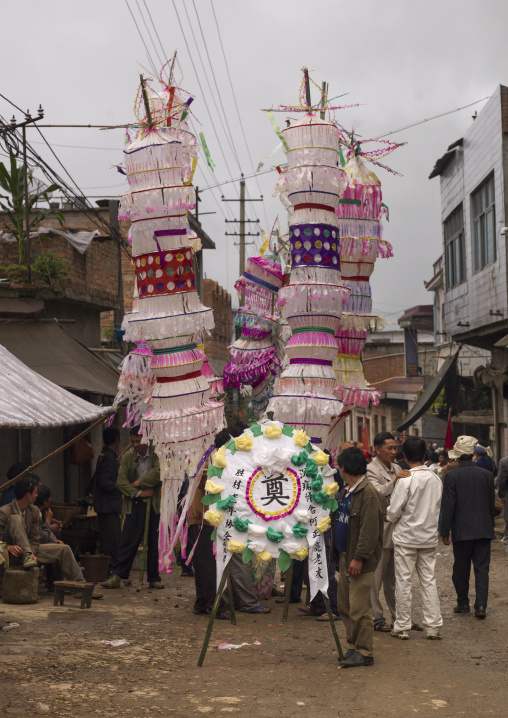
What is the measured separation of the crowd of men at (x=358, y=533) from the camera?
6594mm

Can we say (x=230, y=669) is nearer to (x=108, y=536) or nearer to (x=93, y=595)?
(x=93, y=595)

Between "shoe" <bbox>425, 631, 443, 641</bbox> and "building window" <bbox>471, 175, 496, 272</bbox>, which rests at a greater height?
"building window" <bbox>471, 175, 496, 272</bbox>

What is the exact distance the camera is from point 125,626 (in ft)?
24.7

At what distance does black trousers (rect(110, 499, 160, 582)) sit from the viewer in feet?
31.3

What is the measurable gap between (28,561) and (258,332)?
13.8 ft

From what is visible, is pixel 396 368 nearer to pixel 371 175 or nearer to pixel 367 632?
pixel 371 175

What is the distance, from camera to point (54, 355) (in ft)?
37.1

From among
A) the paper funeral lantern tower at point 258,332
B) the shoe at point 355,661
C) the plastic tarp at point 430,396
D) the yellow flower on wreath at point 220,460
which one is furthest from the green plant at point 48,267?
the plastic tarp at point 430,396

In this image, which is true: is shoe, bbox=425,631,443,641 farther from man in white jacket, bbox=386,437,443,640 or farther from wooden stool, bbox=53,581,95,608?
wooden stool, bbox=53,581,95,608

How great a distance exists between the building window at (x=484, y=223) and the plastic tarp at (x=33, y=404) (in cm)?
1325

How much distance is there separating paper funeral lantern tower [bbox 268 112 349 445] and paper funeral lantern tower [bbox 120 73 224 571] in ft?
2.73

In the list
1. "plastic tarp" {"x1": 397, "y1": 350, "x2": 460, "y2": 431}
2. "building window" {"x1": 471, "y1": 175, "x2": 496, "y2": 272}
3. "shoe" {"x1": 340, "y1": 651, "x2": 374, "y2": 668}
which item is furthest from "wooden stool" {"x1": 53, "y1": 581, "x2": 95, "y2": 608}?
"plastic tarp" {"x1": 397, "y1": 350, "x2": 460, "y2": 431}

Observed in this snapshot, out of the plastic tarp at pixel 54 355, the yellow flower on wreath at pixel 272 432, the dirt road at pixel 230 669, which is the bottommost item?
the dirt road at pixel 230 669

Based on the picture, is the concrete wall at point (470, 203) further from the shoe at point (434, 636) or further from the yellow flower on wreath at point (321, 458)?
the yellow flower on wreath at point (321, 458)
